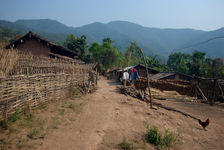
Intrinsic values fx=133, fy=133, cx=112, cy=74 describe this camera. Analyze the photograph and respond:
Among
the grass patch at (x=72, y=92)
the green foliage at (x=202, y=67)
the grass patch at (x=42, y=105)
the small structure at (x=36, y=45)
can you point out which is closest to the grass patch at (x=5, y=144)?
the grass patch at (x=42, y=105)

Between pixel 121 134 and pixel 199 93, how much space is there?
1055 centimetres

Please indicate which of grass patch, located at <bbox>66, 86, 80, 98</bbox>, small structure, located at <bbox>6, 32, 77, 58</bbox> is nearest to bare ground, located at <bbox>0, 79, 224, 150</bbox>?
grass patch, located at <bbox>66, 86, 80, 98</bbox>

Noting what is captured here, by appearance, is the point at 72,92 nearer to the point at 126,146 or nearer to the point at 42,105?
the point at 42,105

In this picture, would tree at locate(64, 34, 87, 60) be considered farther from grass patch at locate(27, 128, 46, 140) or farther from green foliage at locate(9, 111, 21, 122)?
grass patch at locate(27, 128, 46, 140)

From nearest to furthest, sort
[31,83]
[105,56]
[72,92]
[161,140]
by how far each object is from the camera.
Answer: [161,140], [31,83], [72,92], [105,56]

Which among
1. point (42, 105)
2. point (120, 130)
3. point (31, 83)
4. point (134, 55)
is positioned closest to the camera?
point (120, 130)

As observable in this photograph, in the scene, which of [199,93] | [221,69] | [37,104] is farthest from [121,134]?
[221,69]

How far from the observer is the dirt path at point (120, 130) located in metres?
4.01

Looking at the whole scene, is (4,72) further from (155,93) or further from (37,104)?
(155,93)

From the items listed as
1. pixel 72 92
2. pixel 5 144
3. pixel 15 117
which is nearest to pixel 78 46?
pixel 72 92

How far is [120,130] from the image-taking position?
16.5 ft

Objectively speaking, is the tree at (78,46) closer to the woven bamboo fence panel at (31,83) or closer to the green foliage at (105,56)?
the green foliage at (105,56)

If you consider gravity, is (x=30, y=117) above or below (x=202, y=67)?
below

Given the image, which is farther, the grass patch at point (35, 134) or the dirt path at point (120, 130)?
the dirt path at point (120, 130)
